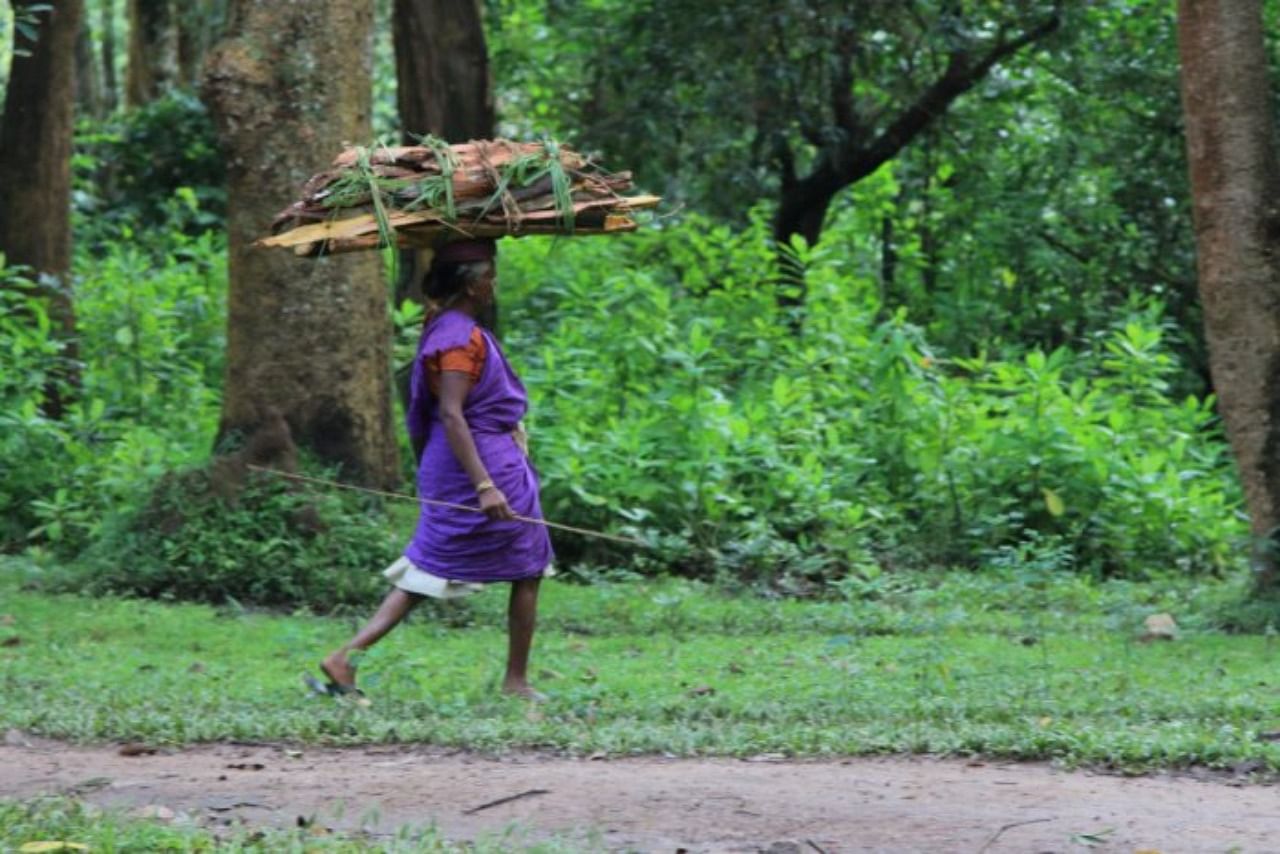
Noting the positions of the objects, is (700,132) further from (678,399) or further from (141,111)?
(141,111)

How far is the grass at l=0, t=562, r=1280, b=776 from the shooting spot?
6797 millimetres

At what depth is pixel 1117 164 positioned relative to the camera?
17969 millimetres

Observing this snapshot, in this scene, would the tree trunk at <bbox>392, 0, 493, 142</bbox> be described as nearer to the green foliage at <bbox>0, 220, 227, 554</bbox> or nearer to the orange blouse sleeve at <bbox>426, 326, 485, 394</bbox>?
the green foliage at <bbox>0, 220, 227, 554</bbox>

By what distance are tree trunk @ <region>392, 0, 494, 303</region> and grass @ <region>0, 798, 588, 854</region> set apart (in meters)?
9.38

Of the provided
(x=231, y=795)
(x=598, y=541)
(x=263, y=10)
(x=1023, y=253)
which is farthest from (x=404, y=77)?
(x=231, y=795)

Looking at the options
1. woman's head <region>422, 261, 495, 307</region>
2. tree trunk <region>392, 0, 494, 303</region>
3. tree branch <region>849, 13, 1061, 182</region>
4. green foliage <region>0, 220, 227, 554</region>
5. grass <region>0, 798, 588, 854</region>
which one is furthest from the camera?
tree branch <region>849, 13, 1061, 182</region>

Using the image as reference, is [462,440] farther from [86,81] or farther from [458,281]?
[86,81]

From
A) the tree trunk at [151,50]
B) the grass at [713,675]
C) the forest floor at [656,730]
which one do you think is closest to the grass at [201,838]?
the forest floor at [656,730]

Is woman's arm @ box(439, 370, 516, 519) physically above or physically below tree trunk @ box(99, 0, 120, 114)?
below

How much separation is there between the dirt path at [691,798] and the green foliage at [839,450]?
4.98 meters

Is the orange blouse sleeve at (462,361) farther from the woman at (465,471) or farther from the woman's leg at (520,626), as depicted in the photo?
the woman's leg at (520,626)

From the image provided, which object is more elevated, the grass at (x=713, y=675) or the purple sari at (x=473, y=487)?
the purple sari at (x=473, y=487)

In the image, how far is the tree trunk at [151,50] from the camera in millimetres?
24375


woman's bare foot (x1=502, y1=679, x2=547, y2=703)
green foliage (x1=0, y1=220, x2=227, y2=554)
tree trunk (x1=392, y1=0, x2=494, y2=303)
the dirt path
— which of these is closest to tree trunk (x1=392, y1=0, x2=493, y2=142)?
tree trunk (x1=392, y1=0, x2=494, y2=303)
